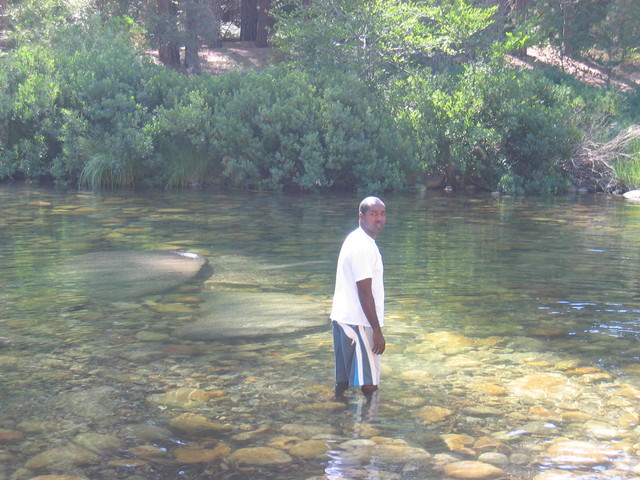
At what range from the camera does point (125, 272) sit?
29.1ft

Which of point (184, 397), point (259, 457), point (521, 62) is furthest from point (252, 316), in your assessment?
point (521, 62)

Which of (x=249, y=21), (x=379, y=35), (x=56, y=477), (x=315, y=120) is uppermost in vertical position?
(x=249, y=21)

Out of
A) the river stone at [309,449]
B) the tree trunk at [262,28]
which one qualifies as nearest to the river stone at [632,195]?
the river stone at [309,449]

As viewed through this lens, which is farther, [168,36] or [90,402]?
[168,36]

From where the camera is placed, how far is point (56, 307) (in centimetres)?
742

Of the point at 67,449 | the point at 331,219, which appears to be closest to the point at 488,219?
the point at 331,219

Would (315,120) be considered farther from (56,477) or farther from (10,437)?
(56,477)

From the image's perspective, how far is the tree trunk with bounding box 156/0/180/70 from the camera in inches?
1054

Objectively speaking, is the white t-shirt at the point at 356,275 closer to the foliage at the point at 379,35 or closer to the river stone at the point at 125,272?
the river stone at the point at 125,272

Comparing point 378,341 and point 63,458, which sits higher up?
point 378,341

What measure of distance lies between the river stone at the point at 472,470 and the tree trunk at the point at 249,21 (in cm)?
3134

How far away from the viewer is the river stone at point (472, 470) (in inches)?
160

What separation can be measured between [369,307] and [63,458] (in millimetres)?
1864

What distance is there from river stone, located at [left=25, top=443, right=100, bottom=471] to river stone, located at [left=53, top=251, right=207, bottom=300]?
11.7 ft
